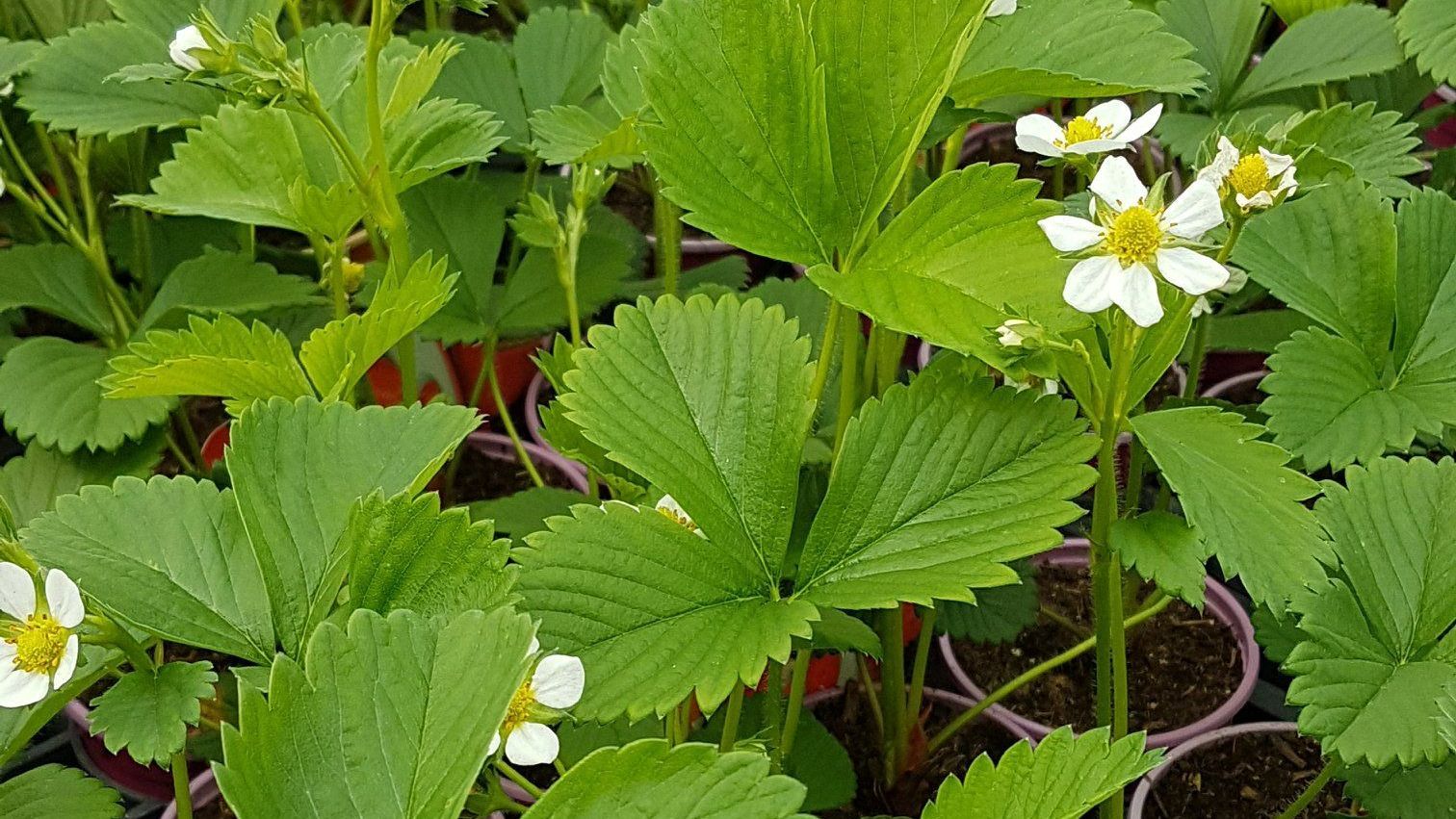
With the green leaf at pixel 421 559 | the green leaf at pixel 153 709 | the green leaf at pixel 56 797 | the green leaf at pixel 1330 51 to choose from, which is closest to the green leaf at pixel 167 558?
the green leaf at pixel 153 709

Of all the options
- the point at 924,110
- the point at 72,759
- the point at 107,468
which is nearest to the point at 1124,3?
the point at 924,110

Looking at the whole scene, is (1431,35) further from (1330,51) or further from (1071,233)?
(1071,233)

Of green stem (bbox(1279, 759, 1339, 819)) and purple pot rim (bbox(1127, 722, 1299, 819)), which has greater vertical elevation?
green stem (bbox(1279, 759, 1339, 819))

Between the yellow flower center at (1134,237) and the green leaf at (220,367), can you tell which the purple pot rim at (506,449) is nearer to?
the green leaf at (220,367)

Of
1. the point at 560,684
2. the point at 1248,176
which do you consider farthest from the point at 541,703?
the point at 1248,176

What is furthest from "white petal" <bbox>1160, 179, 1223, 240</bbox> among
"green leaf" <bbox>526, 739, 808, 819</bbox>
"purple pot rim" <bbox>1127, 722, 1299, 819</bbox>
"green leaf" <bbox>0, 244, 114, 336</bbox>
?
"green leaf" <bbox>0, 244, 114, 336</bbox>

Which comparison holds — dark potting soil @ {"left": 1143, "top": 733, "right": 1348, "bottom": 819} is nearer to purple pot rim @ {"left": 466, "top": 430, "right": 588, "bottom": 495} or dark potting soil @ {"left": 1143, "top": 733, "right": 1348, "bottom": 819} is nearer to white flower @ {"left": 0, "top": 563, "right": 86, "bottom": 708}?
purple pot rim @ {"left": 466, "top": 430, "right": 588, "bottom": 495}
